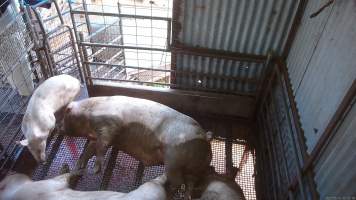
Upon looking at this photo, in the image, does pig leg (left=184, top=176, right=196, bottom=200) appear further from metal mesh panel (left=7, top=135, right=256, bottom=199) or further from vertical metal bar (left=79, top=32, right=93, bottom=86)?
vertical metal bar (left=79, top=32, right=93, bottom=86)


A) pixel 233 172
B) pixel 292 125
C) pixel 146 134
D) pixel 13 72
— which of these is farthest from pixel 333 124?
pixel 13 72

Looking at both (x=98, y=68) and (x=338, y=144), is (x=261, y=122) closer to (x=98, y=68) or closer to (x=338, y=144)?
(x=338, y=144)

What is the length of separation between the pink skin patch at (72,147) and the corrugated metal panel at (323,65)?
8.32 ft

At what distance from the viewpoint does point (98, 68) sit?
481 centimetres

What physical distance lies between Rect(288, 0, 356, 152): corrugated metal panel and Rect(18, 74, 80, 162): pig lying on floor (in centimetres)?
255

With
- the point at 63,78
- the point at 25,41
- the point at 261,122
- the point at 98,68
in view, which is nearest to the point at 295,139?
the point at 261,122

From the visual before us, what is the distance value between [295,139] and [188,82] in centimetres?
183

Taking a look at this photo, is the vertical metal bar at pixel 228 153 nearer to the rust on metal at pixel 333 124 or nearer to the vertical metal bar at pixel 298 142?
the vertical metal bar at pixel 298 142

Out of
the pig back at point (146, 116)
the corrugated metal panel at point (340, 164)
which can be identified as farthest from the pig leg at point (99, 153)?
the corrugated metal panel at point (340, 164)

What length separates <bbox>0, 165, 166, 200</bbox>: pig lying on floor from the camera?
296 cm

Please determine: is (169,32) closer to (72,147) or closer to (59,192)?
(72,147)

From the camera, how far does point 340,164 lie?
2.20 meters

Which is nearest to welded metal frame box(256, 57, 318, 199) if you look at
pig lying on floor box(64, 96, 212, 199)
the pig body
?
pig lying on floor box(64, 96, 212, 199)

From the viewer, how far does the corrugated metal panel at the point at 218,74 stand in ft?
13.6
